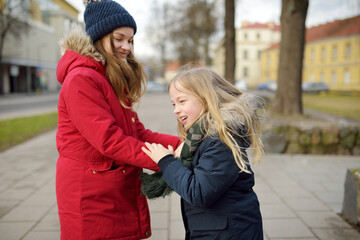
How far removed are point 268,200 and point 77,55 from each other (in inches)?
130

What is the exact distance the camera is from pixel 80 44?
179 centimetres

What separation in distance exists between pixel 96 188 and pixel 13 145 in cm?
702

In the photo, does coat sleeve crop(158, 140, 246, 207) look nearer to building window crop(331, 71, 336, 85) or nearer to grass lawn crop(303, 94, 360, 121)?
grass lawn crop(303, 94, 360, 121)

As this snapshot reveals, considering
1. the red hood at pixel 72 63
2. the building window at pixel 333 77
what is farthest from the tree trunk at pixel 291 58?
the building window at pixel 333 77

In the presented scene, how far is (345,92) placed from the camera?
31219mm

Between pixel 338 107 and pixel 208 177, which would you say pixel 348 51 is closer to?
pixel 338 107

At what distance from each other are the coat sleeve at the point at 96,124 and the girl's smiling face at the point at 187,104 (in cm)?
27

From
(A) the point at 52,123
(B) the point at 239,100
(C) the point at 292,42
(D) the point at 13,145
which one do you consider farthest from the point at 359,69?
(B) the point at 239,100

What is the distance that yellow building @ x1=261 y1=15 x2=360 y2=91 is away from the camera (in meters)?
37.9

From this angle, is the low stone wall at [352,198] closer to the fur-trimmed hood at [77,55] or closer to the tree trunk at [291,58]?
the fur-trimmed hood at [77,55]

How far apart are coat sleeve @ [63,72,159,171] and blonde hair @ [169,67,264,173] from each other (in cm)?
31

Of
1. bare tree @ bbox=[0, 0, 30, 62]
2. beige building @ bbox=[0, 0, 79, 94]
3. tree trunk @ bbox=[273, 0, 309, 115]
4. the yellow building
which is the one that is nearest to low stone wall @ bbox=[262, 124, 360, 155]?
tree trunk @ bbox=[273, 0, 309, 115]

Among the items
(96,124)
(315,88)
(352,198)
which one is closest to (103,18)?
(96,124)

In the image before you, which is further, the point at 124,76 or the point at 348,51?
the point at 348,51
